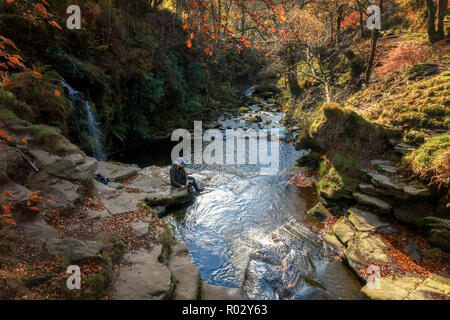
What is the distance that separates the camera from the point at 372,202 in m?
6.80

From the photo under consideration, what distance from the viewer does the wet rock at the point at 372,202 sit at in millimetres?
6613

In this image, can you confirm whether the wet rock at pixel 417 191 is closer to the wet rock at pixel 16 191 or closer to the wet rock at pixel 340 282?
the wet rock at pixel 340 282

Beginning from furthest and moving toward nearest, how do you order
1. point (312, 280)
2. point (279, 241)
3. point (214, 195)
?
point (214, 195)
point (279, 241)
point (312, 280)

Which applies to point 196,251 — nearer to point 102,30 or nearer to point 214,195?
point 214,195

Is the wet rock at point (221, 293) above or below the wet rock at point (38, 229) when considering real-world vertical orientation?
below

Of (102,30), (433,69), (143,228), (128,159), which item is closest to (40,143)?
(143,228)

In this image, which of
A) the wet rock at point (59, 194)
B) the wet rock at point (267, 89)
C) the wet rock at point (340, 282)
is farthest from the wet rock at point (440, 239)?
the wet rock at point (267, 89)

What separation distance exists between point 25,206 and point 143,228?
2163mm

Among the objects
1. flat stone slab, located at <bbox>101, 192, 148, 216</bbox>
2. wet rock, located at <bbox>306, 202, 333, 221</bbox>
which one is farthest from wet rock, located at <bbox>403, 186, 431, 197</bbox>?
flat stone slab, located at <bbox>101, 192, 148, 216</bbox>

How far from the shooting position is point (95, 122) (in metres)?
11.4

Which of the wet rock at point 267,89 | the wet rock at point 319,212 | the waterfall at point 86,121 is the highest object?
the wet rock at point 267,89

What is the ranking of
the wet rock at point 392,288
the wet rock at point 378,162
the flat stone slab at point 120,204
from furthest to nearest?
the wet rock at point 378,162 → the flat stone slab at point 120,204 → the wet rock at point 392,288

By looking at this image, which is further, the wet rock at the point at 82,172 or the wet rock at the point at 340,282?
the wet rock at the point at 82,172

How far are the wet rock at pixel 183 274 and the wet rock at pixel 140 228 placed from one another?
2.35 ft
